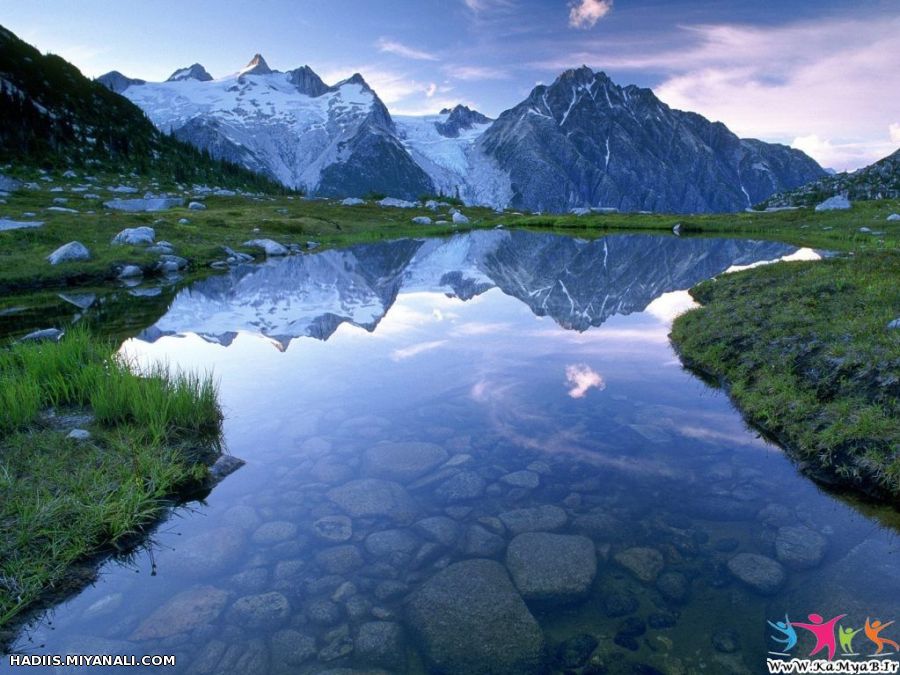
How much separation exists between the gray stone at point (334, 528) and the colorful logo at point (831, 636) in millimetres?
5794

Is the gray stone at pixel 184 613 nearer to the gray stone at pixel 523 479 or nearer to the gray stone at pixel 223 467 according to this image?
the gray stone at pixel 223 467

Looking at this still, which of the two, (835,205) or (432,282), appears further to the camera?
(835,205)

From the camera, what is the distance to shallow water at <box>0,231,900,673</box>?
19.1ft

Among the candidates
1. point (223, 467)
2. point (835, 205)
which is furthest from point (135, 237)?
point (835, 205)

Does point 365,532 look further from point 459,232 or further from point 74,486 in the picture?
point 459,232

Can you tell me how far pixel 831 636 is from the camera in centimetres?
562

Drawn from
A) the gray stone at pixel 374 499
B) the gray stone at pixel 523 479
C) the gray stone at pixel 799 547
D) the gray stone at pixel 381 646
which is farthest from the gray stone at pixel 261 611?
the gray stone at pixel 799 547

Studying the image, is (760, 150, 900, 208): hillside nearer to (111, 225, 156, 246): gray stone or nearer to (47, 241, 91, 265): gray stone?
(111, 225, 156, 246): gray stone

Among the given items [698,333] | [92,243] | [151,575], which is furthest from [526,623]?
[92,243]

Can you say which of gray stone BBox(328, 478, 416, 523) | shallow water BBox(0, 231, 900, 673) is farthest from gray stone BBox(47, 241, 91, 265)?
gray stone BBox(328, 478, 416, 523)

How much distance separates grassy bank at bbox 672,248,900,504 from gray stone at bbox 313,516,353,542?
8.57 metres

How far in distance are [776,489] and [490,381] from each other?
7.60 m

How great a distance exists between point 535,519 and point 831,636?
3.87 m

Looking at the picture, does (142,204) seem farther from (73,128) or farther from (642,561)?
(642,561)
